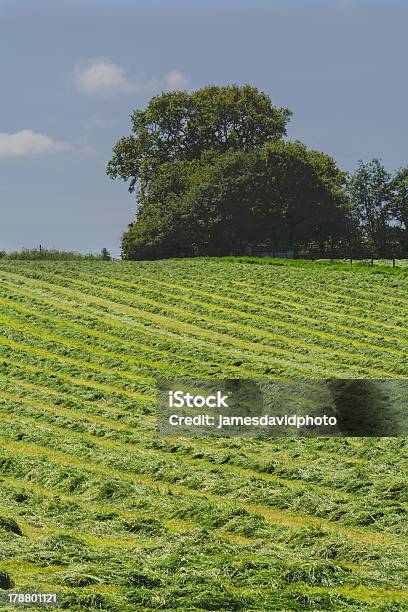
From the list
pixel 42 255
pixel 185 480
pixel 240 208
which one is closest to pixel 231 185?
pixel 240 208

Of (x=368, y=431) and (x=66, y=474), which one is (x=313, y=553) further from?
(x=368, y=431)

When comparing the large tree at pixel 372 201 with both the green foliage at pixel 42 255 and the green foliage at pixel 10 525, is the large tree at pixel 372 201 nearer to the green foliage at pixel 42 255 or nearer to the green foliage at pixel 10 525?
the green foliage at pixel 42 255

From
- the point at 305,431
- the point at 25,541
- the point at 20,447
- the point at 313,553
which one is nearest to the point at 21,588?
the point at 25,541

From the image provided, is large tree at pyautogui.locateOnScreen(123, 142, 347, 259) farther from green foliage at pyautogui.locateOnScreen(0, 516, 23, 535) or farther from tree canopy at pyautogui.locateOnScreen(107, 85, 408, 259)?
green foliage at pyautogui.locateOnScreen(0, 516, 23, 535)

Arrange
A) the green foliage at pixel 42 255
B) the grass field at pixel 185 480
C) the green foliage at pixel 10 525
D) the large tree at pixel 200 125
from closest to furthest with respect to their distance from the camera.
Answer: the grass field at pixel 185 480 < the green foliage at pixel 10 525 < the green foliage at pixel 42 255 < the large tree at pixel 200 125

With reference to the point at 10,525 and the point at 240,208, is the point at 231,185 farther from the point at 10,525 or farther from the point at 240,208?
the point at 10,525

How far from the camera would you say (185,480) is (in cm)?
1778

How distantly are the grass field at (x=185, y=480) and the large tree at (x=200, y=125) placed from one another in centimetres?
5203

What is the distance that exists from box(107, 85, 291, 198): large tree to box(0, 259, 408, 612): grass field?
5203 centimetres

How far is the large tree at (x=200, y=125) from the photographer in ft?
299

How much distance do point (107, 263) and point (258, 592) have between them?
5273 centimetres

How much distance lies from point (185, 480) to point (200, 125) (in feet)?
253

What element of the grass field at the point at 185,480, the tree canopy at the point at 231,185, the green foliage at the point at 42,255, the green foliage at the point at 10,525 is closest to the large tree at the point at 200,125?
the tree canopy at the point at 231,185

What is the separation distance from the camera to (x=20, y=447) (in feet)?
68.0
